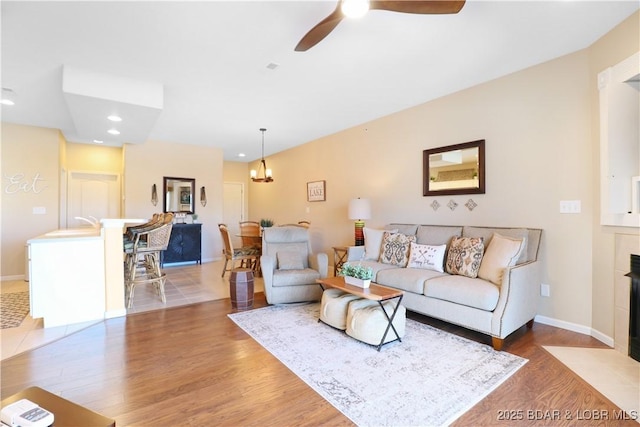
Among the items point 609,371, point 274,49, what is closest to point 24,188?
point 274,49

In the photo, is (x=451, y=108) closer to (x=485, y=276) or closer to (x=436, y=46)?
(x=436, y=46)

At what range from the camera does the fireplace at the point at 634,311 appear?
233 centimetres

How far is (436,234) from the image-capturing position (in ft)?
12.2

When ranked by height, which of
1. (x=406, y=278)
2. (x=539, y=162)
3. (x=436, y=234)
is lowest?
(x=406, y=278)

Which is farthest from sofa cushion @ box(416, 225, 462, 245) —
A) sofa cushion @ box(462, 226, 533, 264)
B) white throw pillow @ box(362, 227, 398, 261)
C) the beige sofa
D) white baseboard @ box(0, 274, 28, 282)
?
white baseboard @ box(0, 274, 28, 282)

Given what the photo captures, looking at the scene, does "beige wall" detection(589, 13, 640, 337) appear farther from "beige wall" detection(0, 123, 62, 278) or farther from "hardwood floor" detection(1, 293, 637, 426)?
"beige wall" detection(0, 123, 62, 278)

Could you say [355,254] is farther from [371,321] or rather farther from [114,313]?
[114,313]

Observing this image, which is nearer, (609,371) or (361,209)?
(609,371)

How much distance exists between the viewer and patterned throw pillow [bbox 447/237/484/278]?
3090 millimetres

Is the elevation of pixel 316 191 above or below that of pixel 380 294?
above

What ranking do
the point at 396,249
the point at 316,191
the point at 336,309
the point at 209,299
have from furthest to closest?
the point at 316,191 → the point at 209,299 → the point at 396,249 → the point at 336,309

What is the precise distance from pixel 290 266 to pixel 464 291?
6.77 ft

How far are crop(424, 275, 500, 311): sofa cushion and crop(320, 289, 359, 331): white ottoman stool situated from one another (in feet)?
2.55

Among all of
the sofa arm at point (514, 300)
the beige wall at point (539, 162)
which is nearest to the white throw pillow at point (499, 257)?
the sofa arm at point (514, 300)
